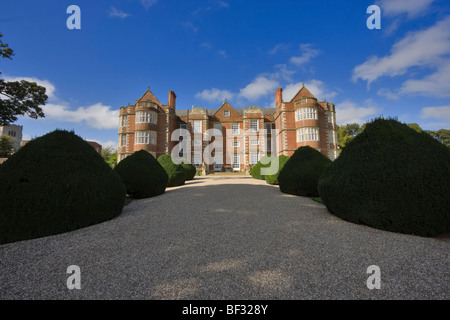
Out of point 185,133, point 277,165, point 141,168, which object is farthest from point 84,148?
point 185,133

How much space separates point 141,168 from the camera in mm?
8438

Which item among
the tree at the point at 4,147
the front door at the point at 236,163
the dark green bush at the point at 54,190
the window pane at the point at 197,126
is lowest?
the dark green bush at the point at 54,190

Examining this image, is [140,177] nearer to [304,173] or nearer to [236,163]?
[304,173]

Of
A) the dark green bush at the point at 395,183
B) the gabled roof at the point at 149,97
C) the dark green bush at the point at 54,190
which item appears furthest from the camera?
the gabled roof at the point at 149,97

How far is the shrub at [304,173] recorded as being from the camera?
8336 millimetres

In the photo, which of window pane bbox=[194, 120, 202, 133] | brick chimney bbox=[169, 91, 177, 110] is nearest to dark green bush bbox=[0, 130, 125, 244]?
brick chimney bbox=[169, 91, 177, 110]

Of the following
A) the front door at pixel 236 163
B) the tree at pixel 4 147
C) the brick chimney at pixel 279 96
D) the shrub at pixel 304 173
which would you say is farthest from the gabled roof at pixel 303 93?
the tree at pixel 4 147

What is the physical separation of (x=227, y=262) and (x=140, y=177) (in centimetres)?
678

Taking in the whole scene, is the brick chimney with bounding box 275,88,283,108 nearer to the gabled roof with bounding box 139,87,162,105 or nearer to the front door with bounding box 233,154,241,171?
the front door with bounding box 233,154,241,171

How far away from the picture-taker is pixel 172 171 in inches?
504

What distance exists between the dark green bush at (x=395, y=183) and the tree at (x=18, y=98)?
23872 mm

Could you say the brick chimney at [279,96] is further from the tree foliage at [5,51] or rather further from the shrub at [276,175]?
the tree foliage at [5,51]

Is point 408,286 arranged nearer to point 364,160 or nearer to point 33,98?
point 364,160
